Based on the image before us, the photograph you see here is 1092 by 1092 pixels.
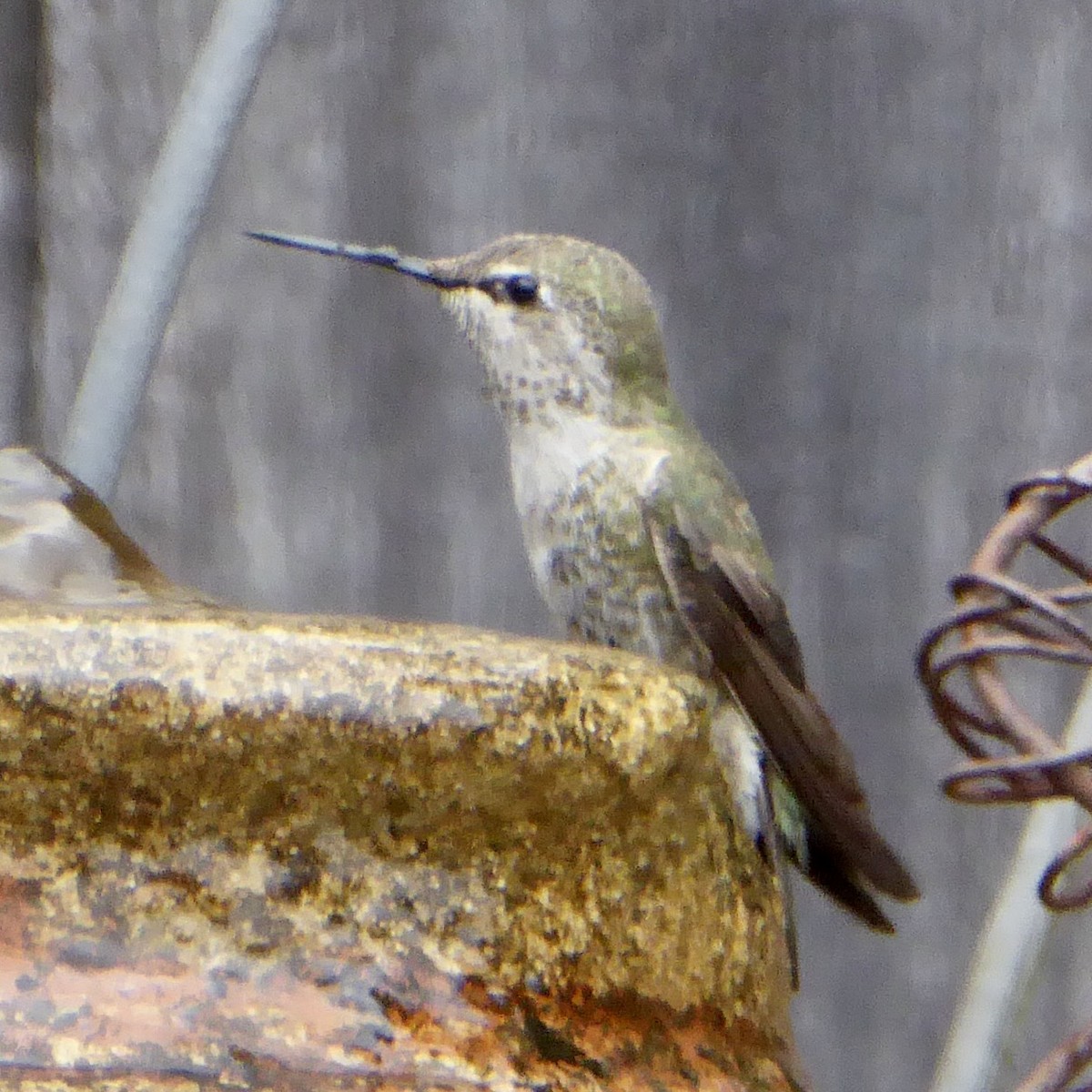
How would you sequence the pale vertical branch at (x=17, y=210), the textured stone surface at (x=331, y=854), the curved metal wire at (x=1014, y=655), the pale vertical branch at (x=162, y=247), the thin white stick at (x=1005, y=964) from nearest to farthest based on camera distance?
the textured stone surface at (x=331, y=854)
the curved metal wire at (x=1014, y=655)
the pale vertical branch at (x=162, y=247)
the thin white stick at (x=1005, y=964)
the pale vertical branch at (x=17, y=210)

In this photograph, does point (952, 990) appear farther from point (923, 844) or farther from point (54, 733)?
point (54, 733)

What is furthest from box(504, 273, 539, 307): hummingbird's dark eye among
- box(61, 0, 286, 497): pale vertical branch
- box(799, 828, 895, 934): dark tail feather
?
box(799, 828, 895, 934): dark tail feather

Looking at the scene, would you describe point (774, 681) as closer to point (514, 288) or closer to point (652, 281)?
point (514, 288)

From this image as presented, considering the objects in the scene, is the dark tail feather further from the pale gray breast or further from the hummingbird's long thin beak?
the hummingbird's long thin beak

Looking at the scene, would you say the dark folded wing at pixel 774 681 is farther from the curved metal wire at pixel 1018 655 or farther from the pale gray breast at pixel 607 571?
the curved metal wire at pixel 1018 655

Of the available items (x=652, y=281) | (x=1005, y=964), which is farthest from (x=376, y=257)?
(x=1005, y=964)

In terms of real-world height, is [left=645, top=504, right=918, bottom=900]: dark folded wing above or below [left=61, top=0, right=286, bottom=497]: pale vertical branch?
below

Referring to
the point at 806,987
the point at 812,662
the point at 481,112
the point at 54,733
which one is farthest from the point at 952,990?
the point at 54,733

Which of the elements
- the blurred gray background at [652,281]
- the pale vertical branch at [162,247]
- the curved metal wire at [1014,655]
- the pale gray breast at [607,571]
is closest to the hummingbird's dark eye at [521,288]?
the pale gray breast at [607,571]
